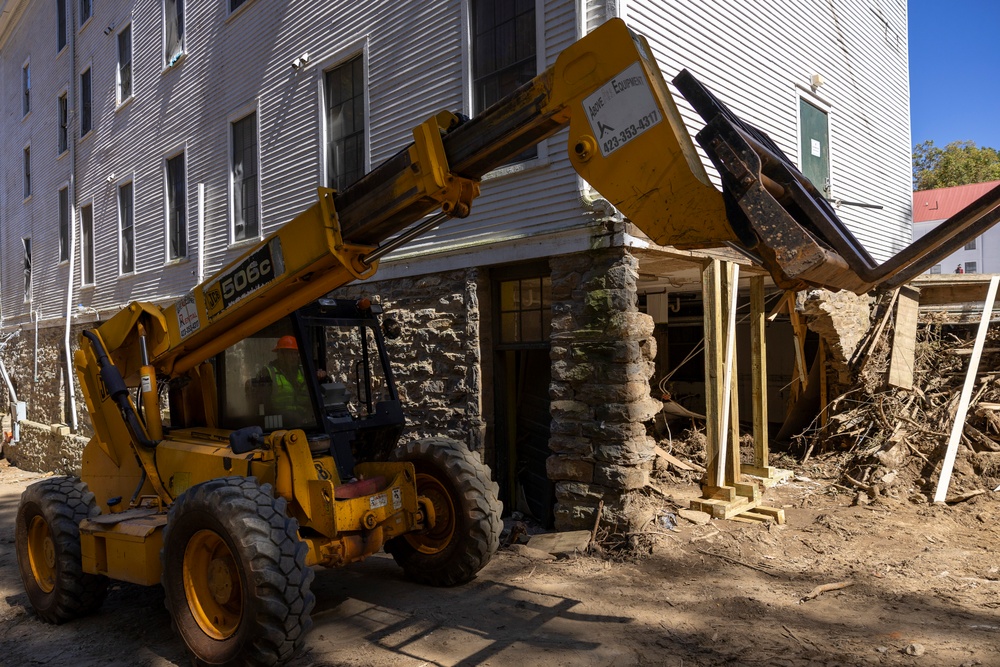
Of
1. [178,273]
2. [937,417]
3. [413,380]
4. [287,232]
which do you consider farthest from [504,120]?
[178,273]

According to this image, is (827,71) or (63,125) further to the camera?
(63,125)

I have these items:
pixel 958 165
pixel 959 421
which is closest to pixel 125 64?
pixel 959 421

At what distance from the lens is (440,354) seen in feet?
29.7

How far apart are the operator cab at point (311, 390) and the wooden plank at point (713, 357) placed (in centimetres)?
368

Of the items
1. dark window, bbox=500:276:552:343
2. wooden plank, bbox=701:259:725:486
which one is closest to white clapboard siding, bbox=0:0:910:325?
dark window, bbox=500:276:552:343

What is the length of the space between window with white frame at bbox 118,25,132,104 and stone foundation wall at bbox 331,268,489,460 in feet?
38.1

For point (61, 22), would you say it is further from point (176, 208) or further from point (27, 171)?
point (176, 208)

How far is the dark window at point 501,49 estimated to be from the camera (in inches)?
324

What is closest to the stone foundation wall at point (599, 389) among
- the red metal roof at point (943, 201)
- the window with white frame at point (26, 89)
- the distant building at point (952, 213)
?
the window with white frame at point (26, 89)

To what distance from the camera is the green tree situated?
4309 cm

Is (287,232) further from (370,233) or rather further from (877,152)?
(877,152)

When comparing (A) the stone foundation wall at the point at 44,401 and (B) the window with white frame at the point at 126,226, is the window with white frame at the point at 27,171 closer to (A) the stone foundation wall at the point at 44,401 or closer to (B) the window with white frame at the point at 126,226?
(A) the stone foundation wall at the point at 44,401

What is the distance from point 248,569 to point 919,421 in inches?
325

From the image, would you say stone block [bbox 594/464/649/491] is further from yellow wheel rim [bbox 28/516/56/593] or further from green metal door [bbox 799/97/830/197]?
green metal door [bbox 799/97/830/197]
